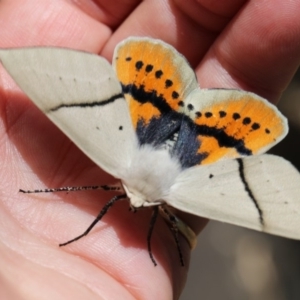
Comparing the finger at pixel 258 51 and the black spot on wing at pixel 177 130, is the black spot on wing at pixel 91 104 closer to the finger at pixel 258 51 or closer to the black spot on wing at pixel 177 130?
the black spot on wing at pixel 177 130

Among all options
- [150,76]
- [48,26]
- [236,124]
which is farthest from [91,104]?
[48,26]

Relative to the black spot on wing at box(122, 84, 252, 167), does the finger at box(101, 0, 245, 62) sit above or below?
above

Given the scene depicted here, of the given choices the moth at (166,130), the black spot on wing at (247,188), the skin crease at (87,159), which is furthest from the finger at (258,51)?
the black spot on wing at (247,188)

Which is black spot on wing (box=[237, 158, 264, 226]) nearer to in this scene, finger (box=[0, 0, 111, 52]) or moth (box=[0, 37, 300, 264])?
moth (box=[0, 37, 300, 264])

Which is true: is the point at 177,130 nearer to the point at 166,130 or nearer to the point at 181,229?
the point at 166,130

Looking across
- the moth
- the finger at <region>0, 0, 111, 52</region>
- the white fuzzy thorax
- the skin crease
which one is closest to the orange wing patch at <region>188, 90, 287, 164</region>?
the moth

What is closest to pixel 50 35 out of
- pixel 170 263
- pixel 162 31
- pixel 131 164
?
pixel 162 31
